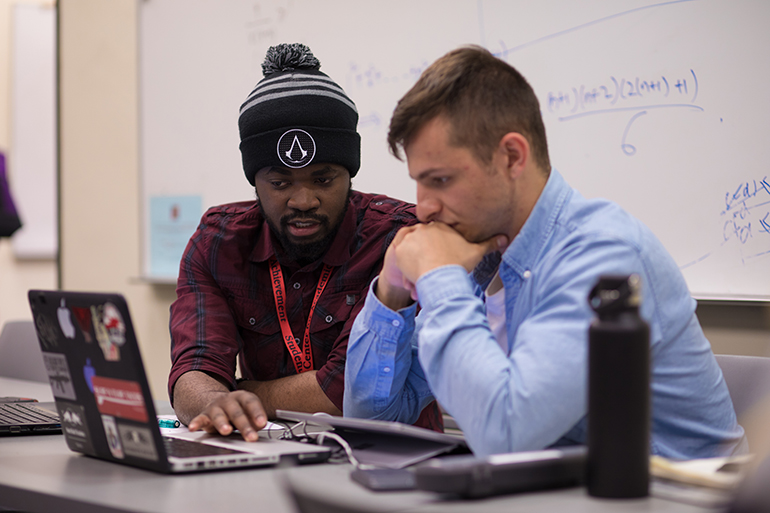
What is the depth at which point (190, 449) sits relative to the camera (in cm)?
115

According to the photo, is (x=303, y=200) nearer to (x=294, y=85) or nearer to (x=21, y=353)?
(x=294, y=85)

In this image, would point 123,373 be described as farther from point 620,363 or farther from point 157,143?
point 157,143

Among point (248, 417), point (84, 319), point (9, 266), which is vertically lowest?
point (9, 266)

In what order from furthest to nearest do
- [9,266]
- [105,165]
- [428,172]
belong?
[9,266] → [105,165] → [428,172]

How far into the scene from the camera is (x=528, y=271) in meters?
1.22

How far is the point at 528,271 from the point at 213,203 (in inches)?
89.8

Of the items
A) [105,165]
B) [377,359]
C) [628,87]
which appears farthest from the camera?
[105,165]

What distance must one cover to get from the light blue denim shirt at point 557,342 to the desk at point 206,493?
177 millimetres

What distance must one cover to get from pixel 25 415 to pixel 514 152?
1074 millimetres

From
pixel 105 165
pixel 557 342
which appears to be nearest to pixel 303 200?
pixel 557 342

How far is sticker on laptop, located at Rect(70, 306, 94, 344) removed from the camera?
3.47 ft

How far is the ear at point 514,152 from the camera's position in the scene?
46.9 inches

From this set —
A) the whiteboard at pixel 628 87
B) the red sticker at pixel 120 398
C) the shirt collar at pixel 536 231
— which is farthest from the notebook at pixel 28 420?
the whiteboard at pixel 628 87

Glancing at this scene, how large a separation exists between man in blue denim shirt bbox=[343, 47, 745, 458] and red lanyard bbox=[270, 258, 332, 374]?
0.47 m
